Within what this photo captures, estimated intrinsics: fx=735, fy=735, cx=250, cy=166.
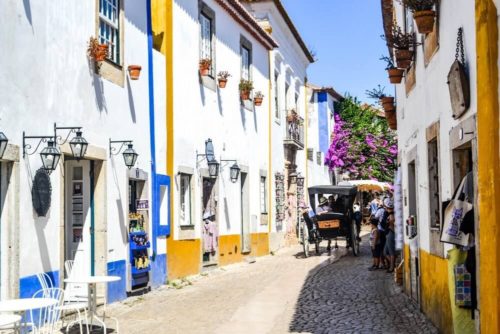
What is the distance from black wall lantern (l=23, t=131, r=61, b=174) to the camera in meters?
8.84

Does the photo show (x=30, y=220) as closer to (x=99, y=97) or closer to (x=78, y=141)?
(x=78, y=141)

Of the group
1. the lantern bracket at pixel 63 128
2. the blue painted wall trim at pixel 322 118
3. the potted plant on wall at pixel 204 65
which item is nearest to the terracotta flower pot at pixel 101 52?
the lantern bracket at pixel 63 128

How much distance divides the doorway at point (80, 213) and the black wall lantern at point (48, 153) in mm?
2010

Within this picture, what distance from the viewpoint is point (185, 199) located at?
52.6 ft

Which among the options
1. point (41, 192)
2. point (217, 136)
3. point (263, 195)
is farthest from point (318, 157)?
point (41, 192)

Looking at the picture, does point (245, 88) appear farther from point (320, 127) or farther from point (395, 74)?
point (320, 127)

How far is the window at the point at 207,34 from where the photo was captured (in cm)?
1708

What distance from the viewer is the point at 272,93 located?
23984 mm

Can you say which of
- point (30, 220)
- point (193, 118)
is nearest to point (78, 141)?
point (30, 220)

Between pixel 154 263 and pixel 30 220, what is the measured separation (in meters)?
4.76

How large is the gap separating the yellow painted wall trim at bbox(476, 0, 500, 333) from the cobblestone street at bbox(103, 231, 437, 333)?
323cm

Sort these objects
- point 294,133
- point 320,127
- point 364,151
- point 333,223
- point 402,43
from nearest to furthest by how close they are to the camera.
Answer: point 402,43 → point 333,223 → point 294,133 → point 320,127 → point 364,151

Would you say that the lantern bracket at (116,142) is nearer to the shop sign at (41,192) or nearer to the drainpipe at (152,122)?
the drainpipe at (152,122)

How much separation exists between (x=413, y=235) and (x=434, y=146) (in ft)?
7.43
